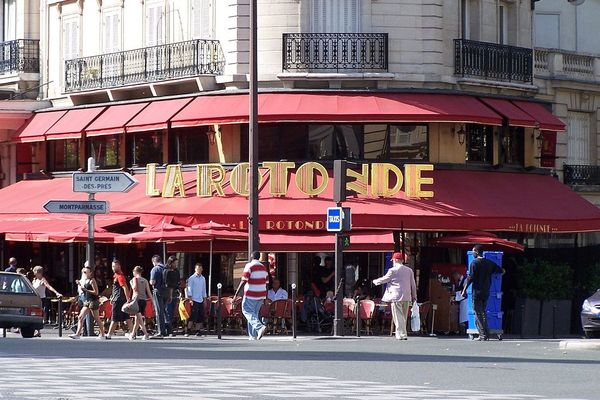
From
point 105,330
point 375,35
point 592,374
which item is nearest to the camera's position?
point 592,374

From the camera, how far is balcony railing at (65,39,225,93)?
37719 mm

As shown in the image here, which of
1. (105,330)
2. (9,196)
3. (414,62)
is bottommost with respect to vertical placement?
(105,330)

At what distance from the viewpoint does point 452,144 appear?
1467 inches

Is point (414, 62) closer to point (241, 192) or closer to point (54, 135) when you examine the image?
point (241, 192)

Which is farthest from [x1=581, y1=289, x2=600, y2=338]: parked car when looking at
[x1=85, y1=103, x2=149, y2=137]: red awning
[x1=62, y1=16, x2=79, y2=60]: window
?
[x1=62, y1=16, x2=79, y2=60]: window

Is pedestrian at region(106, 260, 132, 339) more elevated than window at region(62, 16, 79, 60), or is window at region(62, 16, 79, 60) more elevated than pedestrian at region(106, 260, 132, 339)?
window at region(62, 16, 79, 60)

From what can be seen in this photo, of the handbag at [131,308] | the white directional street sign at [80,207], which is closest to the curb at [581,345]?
the handbag at [131,308]

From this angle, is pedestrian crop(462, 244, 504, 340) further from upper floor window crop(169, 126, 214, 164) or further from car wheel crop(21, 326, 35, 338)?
upper floor window crop(169, 126, 214, 164)

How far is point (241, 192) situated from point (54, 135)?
7.01 meters

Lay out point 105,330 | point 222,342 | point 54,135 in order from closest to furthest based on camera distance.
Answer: point 222,342 → point 105,330 → point 54,135

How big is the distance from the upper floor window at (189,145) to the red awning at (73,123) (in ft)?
8.63

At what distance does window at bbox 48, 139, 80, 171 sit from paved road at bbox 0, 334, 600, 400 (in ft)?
46.8

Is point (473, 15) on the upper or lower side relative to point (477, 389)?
upper

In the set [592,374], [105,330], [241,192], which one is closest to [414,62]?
[241,192]
